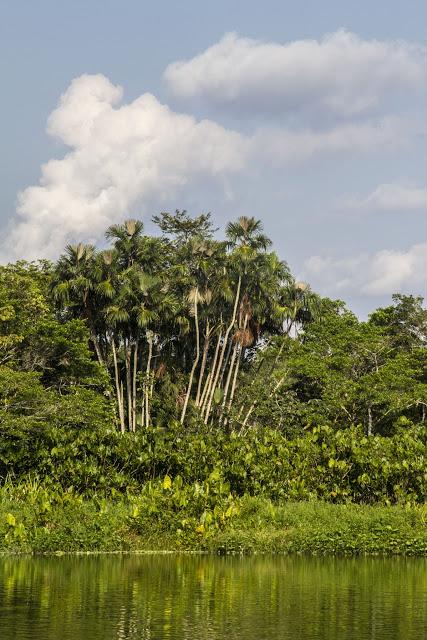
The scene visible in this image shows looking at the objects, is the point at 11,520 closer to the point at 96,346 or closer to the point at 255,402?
the point at 96,346

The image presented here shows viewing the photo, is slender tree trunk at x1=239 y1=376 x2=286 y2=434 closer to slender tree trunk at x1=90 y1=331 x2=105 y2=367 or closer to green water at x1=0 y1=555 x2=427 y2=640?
slender tree trunk at x1=90 y1=331 x2=105 y2=367

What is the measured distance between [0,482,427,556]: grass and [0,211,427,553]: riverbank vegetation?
0.05 meters

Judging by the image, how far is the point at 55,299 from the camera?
1816 inches

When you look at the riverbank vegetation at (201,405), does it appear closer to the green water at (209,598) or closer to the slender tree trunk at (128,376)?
the slender tree trunk at (128,376)

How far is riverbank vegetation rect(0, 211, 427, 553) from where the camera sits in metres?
25.4

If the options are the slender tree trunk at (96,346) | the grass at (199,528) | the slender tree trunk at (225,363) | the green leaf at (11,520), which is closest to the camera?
the green leaf at (11,520)

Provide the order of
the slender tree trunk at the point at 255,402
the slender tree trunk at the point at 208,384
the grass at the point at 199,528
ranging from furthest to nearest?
1. the slender tree trunk at the point at 208,384
2. the slender tree trunk at the point at 255,402
3. the grass at the point at 199,528

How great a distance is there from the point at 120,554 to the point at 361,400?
85.4 ft

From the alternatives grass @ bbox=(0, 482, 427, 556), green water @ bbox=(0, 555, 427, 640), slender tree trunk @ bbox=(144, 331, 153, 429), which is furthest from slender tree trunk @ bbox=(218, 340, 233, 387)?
green water @ bbox=(0, 555, 427, 640)

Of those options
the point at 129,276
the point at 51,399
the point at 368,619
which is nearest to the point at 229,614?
the point at 368,619

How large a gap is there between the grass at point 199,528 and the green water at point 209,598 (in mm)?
1092

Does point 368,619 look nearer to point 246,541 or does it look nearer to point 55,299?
point 246,541

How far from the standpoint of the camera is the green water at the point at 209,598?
1322 cm

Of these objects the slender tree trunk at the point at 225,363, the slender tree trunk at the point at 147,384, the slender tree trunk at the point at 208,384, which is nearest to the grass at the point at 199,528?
the slender tree trunk at the point at 147,384
